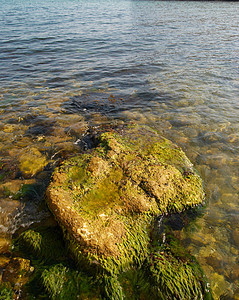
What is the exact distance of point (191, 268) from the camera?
10.2 ft

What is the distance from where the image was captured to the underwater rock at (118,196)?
10.0ft

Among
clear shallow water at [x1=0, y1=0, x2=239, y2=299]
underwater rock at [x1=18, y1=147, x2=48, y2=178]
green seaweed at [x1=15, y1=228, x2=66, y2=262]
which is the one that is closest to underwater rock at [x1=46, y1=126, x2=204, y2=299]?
green seaweed at [x1=15, y1=228, x2=66, y2=262]

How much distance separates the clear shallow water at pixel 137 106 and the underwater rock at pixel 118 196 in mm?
588

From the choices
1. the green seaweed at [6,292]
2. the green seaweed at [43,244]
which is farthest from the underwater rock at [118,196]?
the green seaweed at [6,292]

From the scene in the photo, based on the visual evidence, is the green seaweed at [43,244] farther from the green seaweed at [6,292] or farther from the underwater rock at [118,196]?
the green seaweed at [6,292]

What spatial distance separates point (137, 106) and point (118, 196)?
4.76m

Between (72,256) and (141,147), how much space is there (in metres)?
2.72

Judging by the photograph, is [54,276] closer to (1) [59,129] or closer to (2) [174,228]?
(2) [174,228]

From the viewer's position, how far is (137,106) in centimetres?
779

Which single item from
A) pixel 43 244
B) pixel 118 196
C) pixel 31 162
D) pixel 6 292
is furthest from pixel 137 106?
pixel 6 292

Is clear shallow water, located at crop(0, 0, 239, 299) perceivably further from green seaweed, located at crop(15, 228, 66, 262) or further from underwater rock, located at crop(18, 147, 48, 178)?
green seaweed, located at crop(15, 228, 66, 262)

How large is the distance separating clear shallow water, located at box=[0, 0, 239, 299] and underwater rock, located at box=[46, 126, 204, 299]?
23.1 inches

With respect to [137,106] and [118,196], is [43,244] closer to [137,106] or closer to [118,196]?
[118,196]

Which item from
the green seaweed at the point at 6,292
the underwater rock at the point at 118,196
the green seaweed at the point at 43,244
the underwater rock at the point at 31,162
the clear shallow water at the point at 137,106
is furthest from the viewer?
the underwater rock at the point at 31,162
